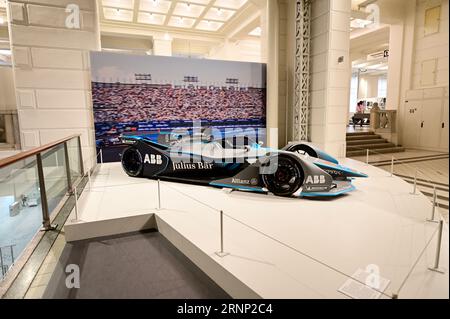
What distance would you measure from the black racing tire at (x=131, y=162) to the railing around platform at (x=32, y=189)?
77cm

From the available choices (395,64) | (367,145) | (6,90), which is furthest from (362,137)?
(6,90)

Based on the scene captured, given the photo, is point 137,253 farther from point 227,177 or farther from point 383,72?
point 383,72

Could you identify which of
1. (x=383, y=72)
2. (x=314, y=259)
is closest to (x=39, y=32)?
(x=314, y=259)

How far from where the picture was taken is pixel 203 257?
201 centimetres

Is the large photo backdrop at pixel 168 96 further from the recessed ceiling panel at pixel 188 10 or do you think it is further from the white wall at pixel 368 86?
the white wall at pixel 368 86

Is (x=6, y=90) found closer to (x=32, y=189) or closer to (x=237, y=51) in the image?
(x=32, y=189)

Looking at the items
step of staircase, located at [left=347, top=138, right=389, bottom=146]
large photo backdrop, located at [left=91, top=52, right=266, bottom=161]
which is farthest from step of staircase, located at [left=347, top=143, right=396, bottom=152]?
large photo backdrop, located at [left=91, top=52, right=266, bottom=161]

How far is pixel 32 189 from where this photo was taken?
3264 millimetres

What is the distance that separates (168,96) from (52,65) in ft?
8.13

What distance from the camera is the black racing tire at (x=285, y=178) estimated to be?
3.14m

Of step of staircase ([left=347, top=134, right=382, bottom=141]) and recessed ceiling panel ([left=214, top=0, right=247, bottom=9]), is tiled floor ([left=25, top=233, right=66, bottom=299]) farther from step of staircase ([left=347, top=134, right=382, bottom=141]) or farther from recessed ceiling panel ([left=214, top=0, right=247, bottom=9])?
step of staircase ([left=347, top=134, right=382, bottom=141])

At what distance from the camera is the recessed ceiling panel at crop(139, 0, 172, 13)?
8.74 m

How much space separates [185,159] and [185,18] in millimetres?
7851

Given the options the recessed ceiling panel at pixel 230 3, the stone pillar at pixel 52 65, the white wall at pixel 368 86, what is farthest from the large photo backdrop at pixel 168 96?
the white wall at pixel 368 86
